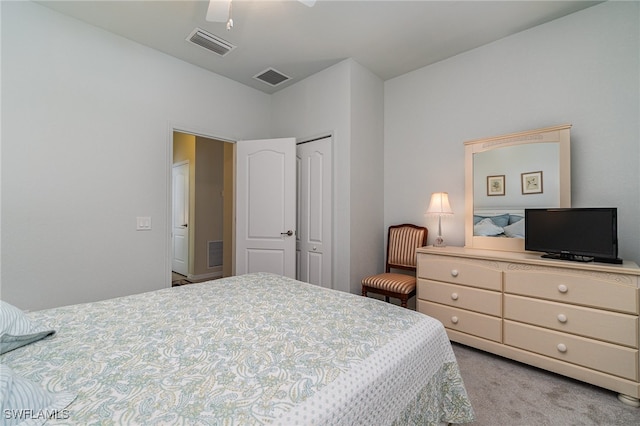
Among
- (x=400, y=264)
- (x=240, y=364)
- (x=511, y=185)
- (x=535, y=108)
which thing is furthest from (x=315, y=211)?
(x=240, y=364)

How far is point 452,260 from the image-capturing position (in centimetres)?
245

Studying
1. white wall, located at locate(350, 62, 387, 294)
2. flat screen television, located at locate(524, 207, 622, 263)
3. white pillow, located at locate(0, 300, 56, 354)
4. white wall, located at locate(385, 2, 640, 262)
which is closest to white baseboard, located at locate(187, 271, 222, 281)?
white wall, located at locate(350, 62, 387, 294)

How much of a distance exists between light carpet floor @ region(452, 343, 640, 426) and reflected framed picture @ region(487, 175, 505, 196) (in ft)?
4.84

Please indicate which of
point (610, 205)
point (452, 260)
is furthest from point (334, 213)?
point (610, 205)

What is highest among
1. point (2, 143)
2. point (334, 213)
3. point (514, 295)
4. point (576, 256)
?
point (2, 143)

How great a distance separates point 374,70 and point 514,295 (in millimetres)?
2776

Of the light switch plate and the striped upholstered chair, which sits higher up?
the light switch plate

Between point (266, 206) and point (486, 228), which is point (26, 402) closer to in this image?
point (266, 206)

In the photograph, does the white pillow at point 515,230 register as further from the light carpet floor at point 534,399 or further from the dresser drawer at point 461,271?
the light carpet floor at point 534,399

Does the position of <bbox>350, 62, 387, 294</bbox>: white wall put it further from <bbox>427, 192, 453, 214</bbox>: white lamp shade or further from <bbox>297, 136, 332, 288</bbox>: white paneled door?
<bbox>427, 192, 453, 214</bbox>: white lamp shade

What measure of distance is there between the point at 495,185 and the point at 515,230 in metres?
0.45

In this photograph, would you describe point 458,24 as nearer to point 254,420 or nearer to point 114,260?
point 254,420

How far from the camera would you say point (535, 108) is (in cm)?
249

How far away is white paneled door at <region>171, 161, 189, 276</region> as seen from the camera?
5004 mm
